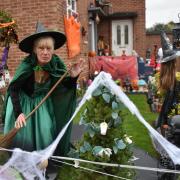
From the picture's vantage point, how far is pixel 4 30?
6441mm

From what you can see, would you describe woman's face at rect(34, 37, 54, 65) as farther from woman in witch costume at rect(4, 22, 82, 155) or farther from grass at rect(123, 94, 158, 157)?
grass at rect(123, 94, 158, 157)

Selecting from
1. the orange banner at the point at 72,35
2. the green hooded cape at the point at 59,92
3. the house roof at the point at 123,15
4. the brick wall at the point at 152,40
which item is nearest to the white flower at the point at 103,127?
the green hooded cape at the point at 59,92

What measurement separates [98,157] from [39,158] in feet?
1.45

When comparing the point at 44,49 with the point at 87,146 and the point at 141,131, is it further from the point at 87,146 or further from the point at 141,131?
the point at 141,131

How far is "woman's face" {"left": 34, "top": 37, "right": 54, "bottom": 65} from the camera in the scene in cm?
345

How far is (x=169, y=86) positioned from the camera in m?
3.68

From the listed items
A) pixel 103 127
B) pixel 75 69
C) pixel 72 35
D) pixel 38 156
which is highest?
pixel 72 35

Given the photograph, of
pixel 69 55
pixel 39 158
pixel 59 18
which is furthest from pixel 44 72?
pixel 69 55

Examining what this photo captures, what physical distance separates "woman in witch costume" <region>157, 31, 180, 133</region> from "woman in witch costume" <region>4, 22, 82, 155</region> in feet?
3.03

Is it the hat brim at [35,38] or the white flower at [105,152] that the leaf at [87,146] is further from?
the hat brim at [35,38]

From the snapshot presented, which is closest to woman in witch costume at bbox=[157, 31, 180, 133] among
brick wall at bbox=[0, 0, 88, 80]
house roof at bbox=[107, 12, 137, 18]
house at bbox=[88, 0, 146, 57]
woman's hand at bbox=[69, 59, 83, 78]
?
woman's hand at bbox=[69, 59, 83, 78]

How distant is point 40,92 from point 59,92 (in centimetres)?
22

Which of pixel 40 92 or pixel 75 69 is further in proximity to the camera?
pixel 40 92

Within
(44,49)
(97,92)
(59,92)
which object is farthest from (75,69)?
(97,92)
